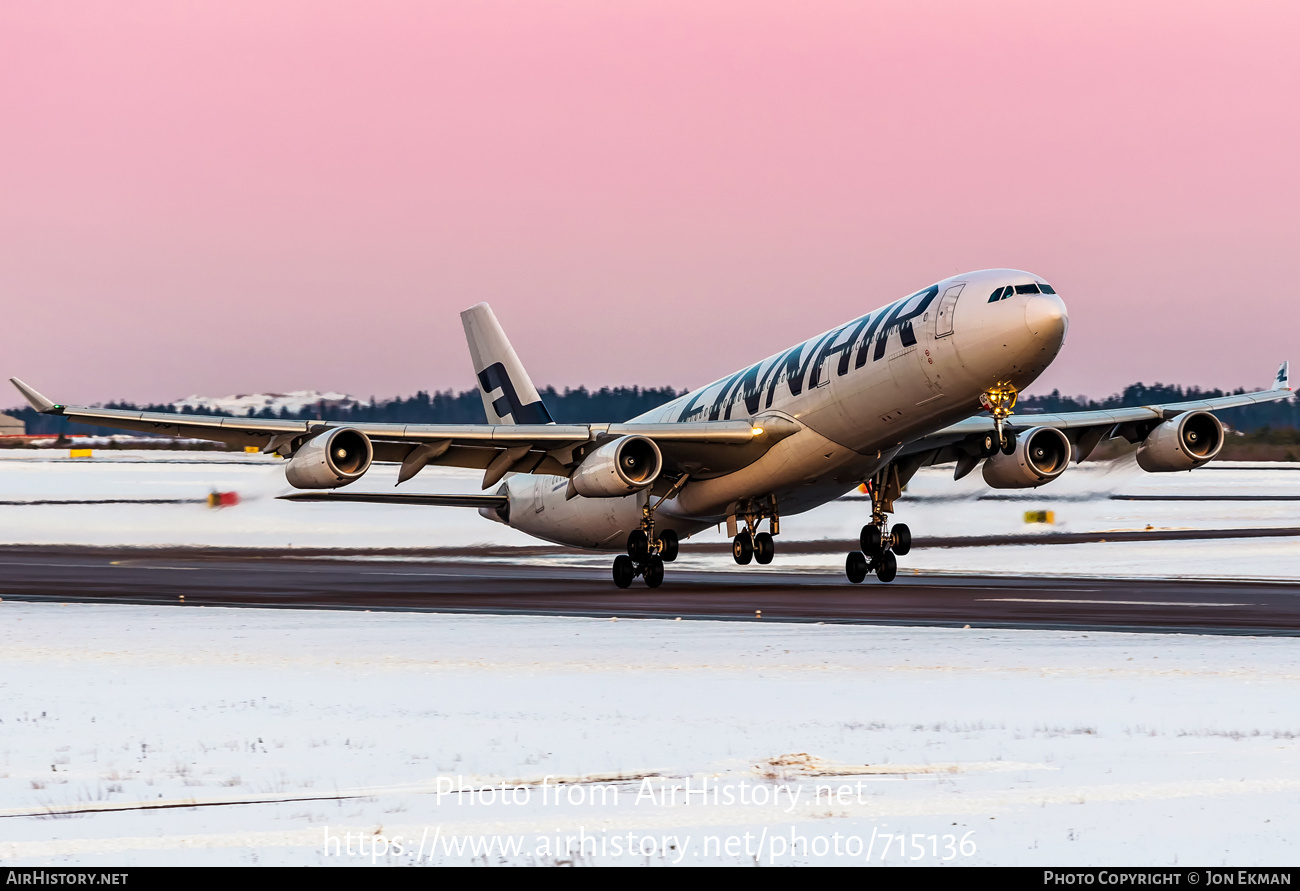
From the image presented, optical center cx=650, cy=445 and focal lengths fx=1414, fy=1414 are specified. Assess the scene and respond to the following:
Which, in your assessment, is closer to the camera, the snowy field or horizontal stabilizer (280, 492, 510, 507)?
the snowy field

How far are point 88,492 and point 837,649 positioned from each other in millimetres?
86803

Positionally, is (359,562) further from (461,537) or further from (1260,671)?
(1260,671)

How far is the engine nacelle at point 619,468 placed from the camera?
1276 inches

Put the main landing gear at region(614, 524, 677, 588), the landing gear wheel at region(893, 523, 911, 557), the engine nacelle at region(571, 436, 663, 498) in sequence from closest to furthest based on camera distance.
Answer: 1. the engine nacelle at region(571, 436, 663, 498)
2. the main landing gear at region(614, 524, 677, 588)
3. the landing gear wheel at region(893, 523, 911, 557)

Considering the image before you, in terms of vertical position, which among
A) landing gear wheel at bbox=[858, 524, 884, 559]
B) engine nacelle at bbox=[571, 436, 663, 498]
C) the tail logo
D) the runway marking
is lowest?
the runway marking

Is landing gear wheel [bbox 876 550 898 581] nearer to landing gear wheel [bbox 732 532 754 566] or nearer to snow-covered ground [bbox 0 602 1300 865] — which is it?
landing gear wheel [bbox 732 532 754 566]

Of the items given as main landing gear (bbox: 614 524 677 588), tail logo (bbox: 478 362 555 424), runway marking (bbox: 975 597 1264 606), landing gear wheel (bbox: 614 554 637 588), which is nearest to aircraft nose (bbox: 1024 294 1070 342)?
runway marking (bbox: 975 597 1264 606)

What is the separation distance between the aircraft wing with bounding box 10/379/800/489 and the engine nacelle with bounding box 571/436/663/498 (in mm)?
743

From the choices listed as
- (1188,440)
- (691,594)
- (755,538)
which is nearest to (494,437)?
(691,594)

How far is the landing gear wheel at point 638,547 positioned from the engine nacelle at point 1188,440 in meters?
12.9

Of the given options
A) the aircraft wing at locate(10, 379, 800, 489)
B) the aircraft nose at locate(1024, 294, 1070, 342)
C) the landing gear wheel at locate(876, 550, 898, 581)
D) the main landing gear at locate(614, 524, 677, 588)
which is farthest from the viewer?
the main landing gear at locate(614, 524, 677, 588)

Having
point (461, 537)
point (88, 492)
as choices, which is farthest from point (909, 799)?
point (88, 492)

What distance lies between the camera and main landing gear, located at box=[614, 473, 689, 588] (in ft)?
117

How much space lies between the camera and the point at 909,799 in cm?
1018
